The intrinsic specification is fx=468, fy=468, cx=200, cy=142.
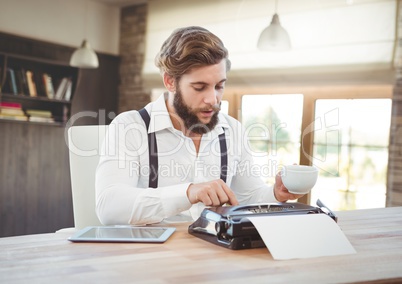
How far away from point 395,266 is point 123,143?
1.06 meters

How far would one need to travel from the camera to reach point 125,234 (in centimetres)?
115

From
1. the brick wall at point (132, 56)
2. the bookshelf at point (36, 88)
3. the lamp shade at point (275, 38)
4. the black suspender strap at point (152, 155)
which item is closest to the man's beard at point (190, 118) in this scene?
the black suspender strap at point (152, 155)

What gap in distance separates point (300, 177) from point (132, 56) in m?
4.77

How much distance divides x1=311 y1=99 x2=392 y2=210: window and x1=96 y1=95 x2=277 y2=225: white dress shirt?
242cm

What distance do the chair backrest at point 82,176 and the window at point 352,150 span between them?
2.99 m

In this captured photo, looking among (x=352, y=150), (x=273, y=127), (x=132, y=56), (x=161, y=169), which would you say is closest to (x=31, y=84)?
(x=132, y=56)

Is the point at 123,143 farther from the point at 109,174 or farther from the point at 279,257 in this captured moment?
the point at 279,257

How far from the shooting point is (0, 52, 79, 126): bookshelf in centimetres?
461

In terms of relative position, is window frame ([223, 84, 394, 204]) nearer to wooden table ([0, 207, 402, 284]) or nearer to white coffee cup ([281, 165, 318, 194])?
white coffee cup ([281, 165, 318, 194])

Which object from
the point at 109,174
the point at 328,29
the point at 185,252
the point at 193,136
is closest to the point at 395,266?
the point at 185,252

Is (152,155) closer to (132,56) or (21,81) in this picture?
(21,81)

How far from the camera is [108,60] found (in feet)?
19.1

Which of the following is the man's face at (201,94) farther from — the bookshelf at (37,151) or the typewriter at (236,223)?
the bookshelf at (37,151)

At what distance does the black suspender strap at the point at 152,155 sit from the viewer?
1.77 metres
